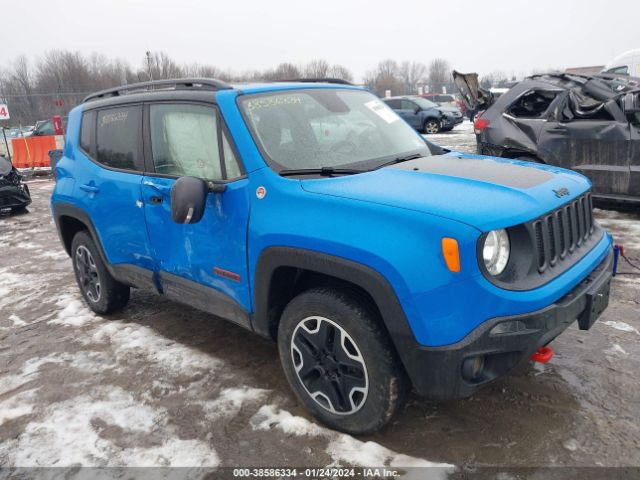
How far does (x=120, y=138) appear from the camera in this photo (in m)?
4.04

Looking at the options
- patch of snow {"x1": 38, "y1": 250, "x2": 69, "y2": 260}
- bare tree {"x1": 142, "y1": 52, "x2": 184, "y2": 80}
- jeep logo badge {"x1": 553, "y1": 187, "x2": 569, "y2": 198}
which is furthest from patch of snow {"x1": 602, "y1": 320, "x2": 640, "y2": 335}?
bare tree {"x1": 142, "y1": 52, "x2": 184, "y2": 80}

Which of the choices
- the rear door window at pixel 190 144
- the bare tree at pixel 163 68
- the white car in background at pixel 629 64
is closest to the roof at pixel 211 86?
the rear door window at pixel 190 144

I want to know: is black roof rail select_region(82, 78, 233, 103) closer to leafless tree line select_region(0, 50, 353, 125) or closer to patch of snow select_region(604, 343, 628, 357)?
patch of snow select_region(604, 343, 628, 357)

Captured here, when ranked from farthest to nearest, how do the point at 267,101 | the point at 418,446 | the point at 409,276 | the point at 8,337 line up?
the point at 8,337 < the point at 267,101 < the point at 418,446 < the point at 409,276

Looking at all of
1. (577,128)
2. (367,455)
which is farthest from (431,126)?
(367,455)

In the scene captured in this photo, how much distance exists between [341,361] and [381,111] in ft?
6.43

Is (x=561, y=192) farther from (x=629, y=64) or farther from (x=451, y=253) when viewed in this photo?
(x=629, y=64)

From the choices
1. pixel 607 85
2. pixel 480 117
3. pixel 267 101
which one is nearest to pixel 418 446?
pixel 267 101

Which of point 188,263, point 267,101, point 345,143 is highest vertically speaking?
point 267,101

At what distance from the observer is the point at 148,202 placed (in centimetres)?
366

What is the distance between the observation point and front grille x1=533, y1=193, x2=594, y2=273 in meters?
2.46

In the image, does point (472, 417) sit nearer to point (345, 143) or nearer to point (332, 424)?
point (332, 424)

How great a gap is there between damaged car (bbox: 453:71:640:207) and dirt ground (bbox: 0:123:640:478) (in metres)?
2.02

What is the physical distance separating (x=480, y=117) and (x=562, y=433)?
533cm
